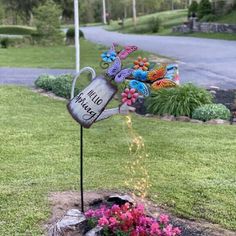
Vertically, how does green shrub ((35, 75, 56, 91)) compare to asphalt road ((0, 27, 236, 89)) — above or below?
above

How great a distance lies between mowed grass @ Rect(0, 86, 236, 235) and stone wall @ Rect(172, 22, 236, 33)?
22.2 meters

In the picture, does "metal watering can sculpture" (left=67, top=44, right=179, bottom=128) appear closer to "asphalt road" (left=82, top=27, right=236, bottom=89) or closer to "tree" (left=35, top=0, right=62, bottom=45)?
"asphalt road" (left=82, top=27, right=236, bottom=89)

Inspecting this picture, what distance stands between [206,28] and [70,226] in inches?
1197

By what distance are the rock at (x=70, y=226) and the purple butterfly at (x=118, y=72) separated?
1.01 meters

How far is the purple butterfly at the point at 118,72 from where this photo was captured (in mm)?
3492

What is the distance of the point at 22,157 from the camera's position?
5812 mm

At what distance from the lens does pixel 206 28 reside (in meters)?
32.8

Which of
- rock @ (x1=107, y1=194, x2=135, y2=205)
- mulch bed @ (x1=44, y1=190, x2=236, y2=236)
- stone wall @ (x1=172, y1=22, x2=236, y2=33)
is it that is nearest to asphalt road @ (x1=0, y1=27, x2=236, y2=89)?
stone wall @ (x1=172, y1=22, x2=236, y2=33)

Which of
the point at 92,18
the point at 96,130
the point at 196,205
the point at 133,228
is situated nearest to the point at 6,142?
the point at 96,130

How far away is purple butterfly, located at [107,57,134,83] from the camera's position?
137 inches

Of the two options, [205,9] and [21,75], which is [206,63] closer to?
[21,75]

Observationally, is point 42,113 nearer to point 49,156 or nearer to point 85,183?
point 49,156

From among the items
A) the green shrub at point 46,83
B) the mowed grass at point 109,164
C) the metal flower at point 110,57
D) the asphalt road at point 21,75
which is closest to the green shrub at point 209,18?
the asphalt road at point 21,75

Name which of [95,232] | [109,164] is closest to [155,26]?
[109,164]
